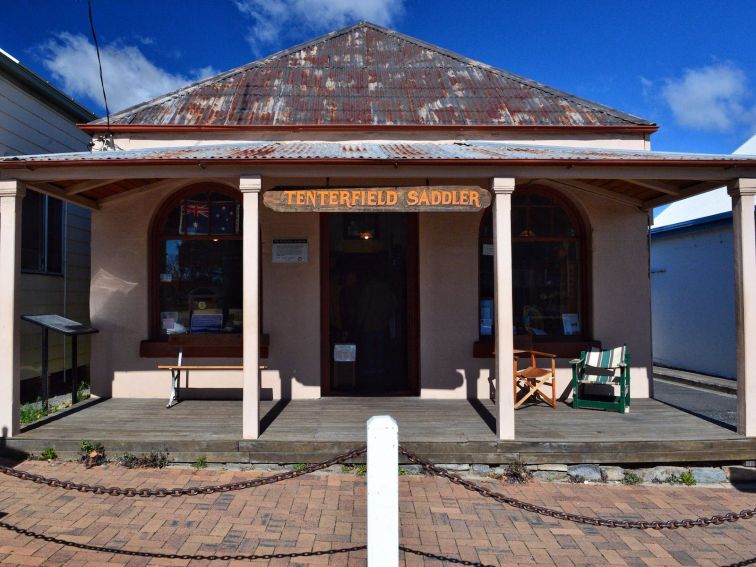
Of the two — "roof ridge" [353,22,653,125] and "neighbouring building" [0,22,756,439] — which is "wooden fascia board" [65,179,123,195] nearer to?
"neighbouring building" [0,22,756,439]

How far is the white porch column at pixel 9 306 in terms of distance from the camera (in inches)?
208

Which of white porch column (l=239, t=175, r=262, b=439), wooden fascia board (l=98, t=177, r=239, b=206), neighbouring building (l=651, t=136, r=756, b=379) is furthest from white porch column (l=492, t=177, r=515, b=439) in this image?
neighbouring building (l=651, t=136, r=756, b=379)

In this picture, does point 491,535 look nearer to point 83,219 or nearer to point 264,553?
point 264,553

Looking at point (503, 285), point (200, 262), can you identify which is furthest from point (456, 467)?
point (200, 262)

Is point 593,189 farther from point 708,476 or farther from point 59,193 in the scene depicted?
point 59,193

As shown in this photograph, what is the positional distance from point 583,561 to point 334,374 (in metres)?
4.40

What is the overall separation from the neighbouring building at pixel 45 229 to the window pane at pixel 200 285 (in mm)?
2235

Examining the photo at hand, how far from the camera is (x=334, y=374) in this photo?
749 centimetres

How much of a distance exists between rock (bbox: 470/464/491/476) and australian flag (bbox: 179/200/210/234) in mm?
4878

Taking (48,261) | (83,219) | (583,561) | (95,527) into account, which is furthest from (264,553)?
(83,219)

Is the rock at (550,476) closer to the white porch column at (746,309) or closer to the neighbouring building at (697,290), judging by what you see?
the white porch column at (746,309)

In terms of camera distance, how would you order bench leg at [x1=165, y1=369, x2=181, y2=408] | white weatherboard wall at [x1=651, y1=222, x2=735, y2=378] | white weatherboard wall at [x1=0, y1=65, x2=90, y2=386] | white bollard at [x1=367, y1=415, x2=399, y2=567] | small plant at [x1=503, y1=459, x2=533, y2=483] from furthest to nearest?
white weatherboard wall at [x1=651, y1=222, x2=735, y2=378]
white weatherboard wall at [x1=0, y1=65, x2=90, y2=386]
bench leg at [x1=165, y1=369, x2=181, y2=408]
small plant at [x1=503, y1=459, x2=533, y2=483]
white bollard at [x1=367, y1=415, x2=399, y2=567]

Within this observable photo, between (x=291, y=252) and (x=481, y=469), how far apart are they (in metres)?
3.81

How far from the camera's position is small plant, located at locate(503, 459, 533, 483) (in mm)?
5109
